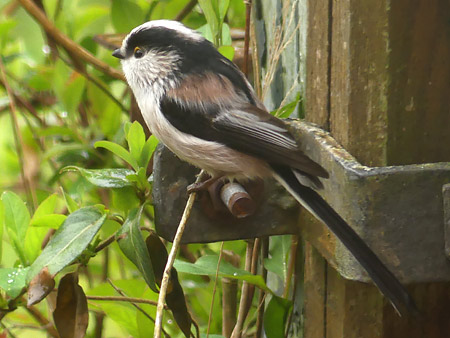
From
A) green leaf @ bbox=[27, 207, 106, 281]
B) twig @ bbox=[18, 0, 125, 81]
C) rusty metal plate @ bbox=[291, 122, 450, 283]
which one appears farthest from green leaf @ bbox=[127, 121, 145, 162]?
twig @ bbox=[18, 0, 125, 81]

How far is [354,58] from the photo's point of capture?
1291 millimetres

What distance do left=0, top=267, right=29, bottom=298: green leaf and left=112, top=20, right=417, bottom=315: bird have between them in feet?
1.26

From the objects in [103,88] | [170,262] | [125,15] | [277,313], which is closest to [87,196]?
[103,88]

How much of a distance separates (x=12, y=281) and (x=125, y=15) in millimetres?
849

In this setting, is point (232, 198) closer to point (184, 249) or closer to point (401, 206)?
point (401, 206)

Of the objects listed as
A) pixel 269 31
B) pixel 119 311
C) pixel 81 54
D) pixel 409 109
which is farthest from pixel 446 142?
pixel 81 54

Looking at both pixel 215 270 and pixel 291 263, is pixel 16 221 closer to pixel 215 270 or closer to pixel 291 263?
pixel 215 270

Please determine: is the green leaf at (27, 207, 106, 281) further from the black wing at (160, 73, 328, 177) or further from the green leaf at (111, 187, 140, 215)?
the black wing at (160, 73, 328, 177)

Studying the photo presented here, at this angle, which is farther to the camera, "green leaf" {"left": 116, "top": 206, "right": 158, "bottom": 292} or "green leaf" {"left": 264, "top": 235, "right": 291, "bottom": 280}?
"green leaf" {"left": 264, "top": 235, "right": 291, "bottom": 280}

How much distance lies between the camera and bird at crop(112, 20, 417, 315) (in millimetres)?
1430

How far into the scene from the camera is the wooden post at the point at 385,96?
1.27 meters

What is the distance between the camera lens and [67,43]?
6.93ft

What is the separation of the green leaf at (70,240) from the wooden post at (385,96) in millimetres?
438

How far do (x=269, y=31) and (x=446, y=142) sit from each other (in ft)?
1.86
